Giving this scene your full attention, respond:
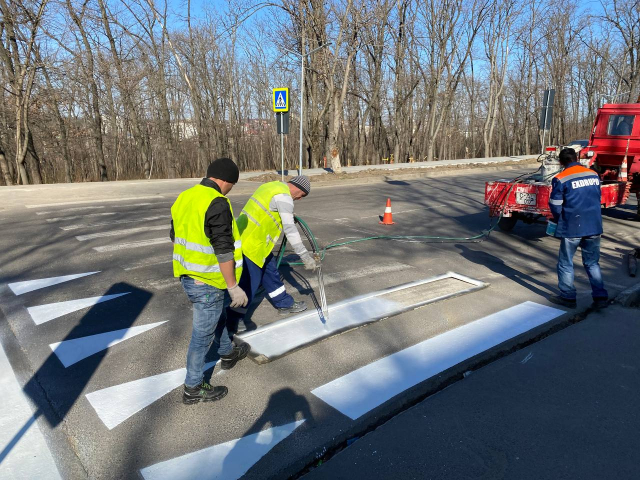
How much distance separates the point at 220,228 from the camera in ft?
10.5

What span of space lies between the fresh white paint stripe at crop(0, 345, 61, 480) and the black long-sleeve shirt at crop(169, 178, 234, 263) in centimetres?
→ 167

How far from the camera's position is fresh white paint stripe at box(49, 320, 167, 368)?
439 cm

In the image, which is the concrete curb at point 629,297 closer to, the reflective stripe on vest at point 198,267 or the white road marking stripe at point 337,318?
the white road marking stripe at point 337,318

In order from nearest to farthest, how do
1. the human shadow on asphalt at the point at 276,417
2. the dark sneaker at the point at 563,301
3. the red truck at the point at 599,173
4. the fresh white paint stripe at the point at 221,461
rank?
the fresh white paint stripe at the point at 221,461 → the human shadow on asphalt at the point at 276,417 → the dark sneaker at the point at 563,301 → the red truck at the point at 599,173

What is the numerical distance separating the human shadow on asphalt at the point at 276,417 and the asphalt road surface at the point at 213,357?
0.05ft

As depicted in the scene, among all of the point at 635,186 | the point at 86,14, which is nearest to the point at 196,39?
the point at 86,14

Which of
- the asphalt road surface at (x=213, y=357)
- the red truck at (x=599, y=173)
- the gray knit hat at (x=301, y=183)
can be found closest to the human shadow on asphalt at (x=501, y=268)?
the asphalt road surface at (x=213, y=357)

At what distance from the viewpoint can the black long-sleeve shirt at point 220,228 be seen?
319 cm

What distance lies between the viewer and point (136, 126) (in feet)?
88.6

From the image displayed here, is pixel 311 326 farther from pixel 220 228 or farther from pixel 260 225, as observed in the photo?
pixel 220 228

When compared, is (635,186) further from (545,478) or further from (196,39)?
(196,39)

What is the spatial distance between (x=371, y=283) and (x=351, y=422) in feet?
11.2

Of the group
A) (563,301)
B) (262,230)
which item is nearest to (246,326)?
(262,230)

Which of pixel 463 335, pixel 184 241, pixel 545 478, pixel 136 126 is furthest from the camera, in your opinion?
pixel 136 126
